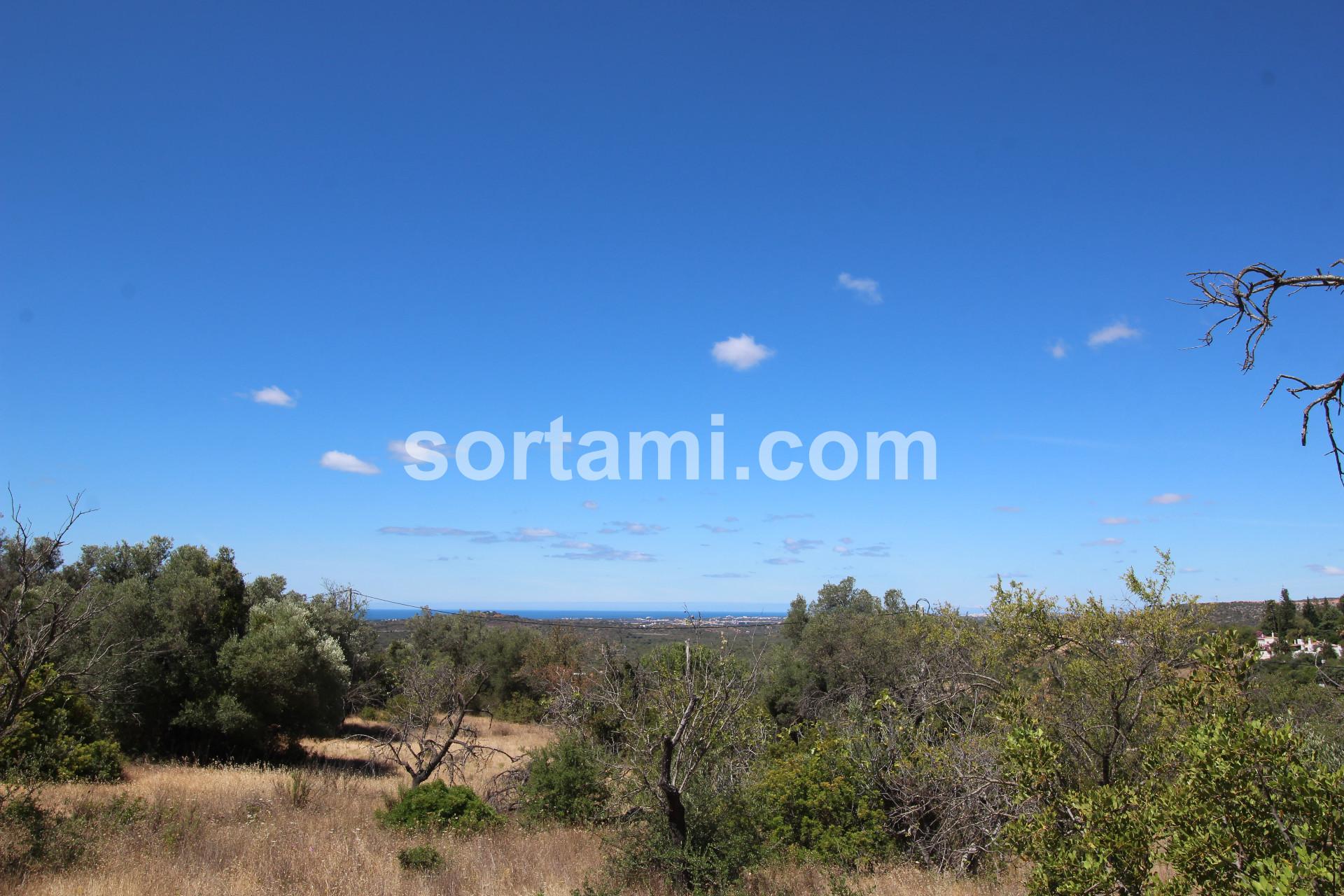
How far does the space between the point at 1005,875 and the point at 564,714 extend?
950 cm

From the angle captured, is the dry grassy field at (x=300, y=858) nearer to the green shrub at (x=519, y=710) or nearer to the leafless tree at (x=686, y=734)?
the leafless tree at (x=686, y=734)

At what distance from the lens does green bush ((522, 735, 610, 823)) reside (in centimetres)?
1515

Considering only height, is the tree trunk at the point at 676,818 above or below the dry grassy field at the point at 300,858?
above

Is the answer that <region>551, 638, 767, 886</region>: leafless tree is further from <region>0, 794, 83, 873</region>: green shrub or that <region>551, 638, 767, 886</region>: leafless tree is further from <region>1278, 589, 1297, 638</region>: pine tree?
<region>1278, 589, 1297, 638</region>: pine tree

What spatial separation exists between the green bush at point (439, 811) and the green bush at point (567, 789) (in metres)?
0.86

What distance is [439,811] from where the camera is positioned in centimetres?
1426

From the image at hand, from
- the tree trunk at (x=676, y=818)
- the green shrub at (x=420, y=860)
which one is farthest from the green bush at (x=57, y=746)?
the tree trunk at (x=676, y=818)

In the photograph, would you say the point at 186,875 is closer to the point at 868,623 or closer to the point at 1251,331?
the point at 1251,331

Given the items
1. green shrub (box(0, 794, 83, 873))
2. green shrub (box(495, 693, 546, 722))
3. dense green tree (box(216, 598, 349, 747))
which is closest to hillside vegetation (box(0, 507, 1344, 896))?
green shrub (box(0, 794, 83, 873))

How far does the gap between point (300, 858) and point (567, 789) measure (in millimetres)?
5869

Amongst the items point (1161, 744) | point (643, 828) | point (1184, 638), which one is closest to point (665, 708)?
point (643, 828)

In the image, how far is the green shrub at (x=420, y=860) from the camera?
429 inches

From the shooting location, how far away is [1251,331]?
333 cm

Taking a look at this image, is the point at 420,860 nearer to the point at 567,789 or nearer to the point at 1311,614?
the point at 567,789
